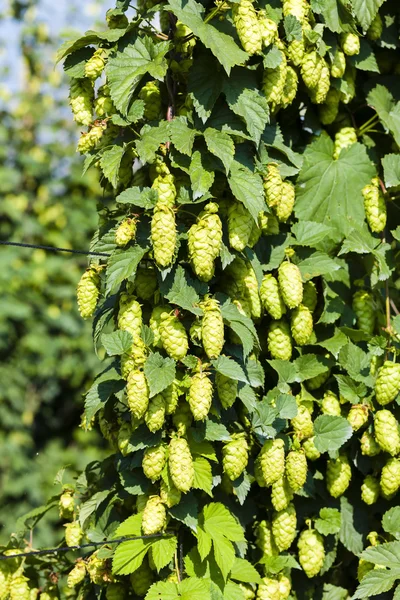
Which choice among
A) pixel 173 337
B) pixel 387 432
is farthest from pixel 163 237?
pixel 387 432

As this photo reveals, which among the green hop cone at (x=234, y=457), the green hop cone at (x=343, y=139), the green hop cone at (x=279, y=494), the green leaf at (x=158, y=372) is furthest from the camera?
the green hop cone at (x=343, y=139)

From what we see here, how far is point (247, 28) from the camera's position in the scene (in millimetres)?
1961

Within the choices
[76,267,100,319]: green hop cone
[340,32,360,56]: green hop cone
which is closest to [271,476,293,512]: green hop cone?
[76,267,100,319]: green hop cone

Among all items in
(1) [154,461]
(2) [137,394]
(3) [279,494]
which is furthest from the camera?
(3) [279,494]

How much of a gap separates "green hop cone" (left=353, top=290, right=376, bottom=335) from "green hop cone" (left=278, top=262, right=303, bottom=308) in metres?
0.29

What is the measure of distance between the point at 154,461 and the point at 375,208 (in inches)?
38.7

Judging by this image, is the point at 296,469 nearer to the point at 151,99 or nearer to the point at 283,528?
the point at 283,528

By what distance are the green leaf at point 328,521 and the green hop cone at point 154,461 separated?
23.3 inches

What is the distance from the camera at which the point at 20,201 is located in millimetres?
5480

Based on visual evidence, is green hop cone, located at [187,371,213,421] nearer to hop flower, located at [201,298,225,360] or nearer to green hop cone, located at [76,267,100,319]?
hop flower, located at [201,298,225,360]

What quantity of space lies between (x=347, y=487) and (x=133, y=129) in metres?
1.23

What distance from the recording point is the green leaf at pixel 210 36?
191 centimetres

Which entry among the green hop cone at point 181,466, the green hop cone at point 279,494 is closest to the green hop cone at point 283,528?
the green hop cone at point 279,494

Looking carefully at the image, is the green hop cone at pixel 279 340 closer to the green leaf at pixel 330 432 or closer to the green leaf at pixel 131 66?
the green leaf at pixel 330 432
